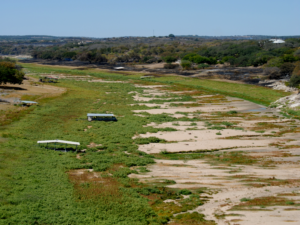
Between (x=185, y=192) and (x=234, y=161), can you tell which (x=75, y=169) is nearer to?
(x=185, y=192)

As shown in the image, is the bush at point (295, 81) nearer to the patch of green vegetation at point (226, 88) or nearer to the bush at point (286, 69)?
the patch of green vegetation at point (226, 88)

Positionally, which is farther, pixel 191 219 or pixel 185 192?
pixel 185 192

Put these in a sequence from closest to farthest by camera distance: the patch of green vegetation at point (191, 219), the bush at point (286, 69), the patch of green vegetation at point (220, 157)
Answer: the patch of green vegetation at point (191, 219) → the patch of green vegetation at point (220, 157) → the bush at point (286, 69)

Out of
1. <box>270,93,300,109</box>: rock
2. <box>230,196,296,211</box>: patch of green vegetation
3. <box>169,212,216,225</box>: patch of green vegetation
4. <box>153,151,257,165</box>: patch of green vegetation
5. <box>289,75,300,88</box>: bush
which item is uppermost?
<box>289,75,300,88</box>: bush

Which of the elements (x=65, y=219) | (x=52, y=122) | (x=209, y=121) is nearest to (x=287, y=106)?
(x=209, y=121)

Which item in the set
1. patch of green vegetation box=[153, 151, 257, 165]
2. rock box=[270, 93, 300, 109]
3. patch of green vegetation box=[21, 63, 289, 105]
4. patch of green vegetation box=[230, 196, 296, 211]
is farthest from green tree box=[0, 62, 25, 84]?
patch of green vegetation box=[230, 196, 296, 211]

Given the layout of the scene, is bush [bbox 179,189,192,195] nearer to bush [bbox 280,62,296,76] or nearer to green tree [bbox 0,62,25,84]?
green tree [bbox 0,62,25,84]

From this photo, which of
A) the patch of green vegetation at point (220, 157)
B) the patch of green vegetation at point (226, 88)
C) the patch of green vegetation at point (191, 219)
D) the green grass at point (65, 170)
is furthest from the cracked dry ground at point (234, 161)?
the patch of green vegetation at point (226, 88)

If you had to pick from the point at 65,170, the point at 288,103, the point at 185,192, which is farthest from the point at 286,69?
the point at 65,170
